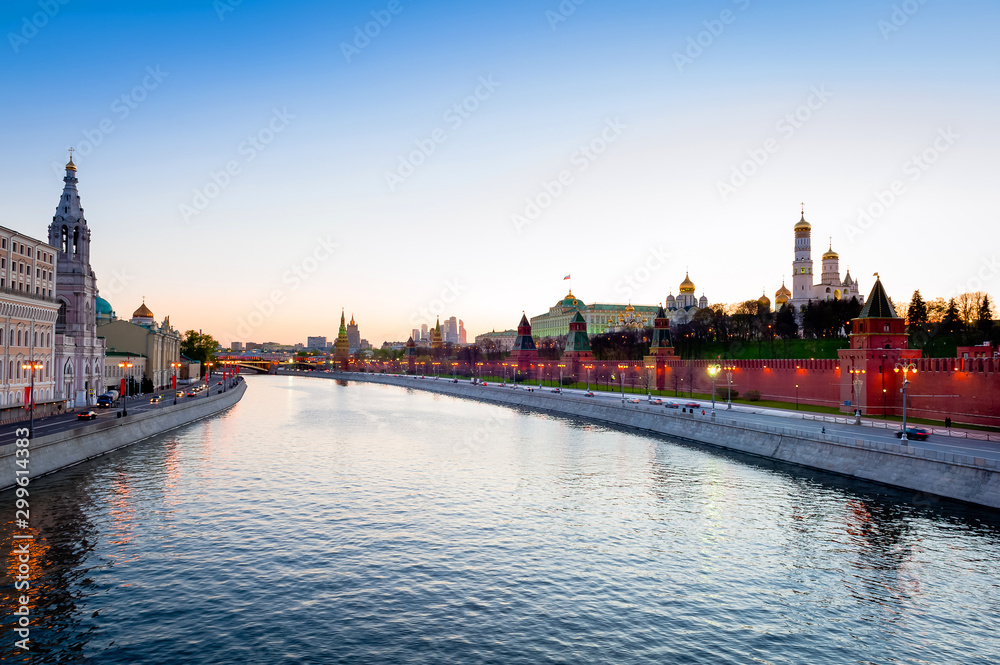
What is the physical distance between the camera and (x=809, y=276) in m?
162

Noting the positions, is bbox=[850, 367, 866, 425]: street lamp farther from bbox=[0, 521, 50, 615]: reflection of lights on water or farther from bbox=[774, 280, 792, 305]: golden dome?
bbox=[774, 280, 792, 305]: golden dome

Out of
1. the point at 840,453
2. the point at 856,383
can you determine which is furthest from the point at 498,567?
the point at 856,383

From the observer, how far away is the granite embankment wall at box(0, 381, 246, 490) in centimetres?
3244

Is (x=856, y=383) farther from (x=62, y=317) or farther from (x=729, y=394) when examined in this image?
(x=62, y=317)

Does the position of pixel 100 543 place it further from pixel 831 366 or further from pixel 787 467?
pixel 831 366

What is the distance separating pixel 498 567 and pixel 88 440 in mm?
32839

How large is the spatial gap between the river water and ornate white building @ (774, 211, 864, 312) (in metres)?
136

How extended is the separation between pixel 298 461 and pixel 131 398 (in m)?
42.8

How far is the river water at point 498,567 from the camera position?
17000mm

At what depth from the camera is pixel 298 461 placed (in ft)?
145

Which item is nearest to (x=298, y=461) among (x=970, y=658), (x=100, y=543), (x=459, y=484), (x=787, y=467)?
(x=459, y=484)

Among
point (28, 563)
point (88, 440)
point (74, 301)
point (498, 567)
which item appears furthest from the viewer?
point (74, 301)

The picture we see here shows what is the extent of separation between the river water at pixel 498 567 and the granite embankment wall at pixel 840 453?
1172 mm

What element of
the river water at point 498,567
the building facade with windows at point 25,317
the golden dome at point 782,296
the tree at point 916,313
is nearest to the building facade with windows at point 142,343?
the building facade with windows at point 25,317
